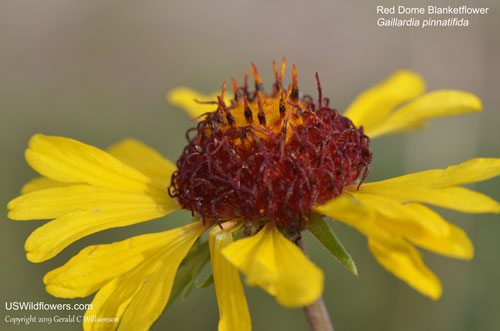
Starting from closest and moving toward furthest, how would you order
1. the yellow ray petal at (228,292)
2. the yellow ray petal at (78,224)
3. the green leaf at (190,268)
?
the yellow ray petal at (228,292) < the yellow ray petal at (78,224) < the green leaf at (190,268)

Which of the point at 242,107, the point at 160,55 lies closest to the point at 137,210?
the point at 242,107

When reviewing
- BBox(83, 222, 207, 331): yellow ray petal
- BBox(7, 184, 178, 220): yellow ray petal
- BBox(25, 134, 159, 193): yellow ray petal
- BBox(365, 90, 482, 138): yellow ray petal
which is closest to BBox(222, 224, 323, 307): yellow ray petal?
BBox(83, 222, 207, 331): yellow ray petal

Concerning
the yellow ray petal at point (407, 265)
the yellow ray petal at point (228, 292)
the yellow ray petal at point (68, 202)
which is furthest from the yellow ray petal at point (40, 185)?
the yellow ray petal at point (407, 265)

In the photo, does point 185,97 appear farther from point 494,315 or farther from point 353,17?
point 353,17

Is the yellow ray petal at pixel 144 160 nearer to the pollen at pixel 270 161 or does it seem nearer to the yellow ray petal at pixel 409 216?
the pollen at pixel 270 161

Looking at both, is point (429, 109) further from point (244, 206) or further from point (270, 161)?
point (244, 206)

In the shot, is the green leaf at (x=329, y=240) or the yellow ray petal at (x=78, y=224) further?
the yellow ray petal at (x=78, y=224)

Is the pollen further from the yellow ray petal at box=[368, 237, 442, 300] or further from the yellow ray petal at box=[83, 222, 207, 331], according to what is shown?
the yellow ray petal at box=[368, 237, 442, 300]
